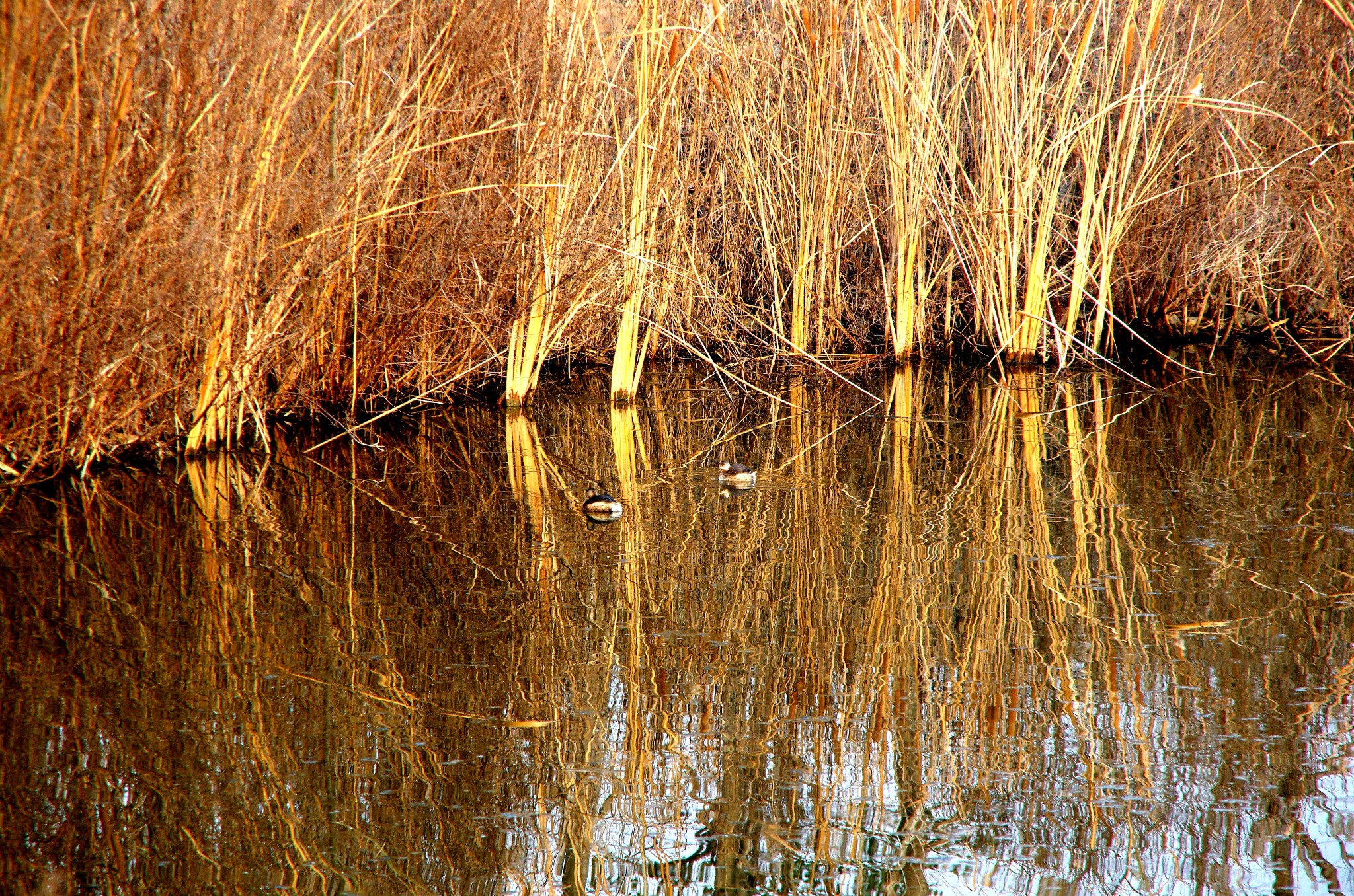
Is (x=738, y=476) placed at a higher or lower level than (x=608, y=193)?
lower

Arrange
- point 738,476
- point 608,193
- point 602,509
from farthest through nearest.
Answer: point 608,193
point 738,476
point 602,509

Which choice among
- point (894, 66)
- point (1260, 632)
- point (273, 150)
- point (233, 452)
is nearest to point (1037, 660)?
point (1260, 632)

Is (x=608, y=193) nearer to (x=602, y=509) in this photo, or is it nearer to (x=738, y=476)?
(x=738, y=476)

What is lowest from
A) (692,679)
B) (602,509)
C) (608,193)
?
(692,679)

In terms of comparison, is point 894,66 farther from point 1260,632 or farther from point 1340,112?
point 1260,632

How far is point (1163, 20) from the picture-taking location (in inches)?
193

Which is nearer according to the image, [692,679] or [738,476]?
[692,679]

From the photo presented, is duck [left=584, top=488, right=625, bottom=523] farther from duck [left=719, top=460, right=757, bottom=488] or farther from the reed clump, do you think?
the reed clump

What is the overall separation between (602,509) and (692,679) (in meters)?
1.07

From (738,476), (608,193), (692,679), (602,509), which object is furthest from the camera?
(608,193)

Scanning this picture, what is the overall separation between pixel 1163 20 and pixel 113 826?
4930 millimetres

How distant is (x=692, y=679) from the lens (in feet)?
6.49

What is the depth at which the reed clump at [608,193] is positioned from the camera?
112 inches

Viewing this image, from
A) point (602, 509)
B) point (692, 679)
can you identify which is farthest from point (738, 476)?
point (692, 679)
